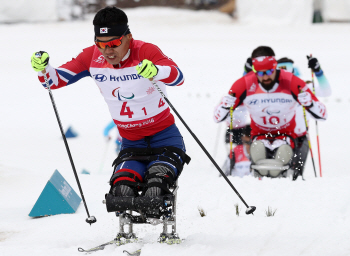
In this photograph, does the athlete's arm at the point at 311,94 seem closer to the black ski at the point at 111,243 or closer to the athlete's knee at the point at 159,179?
the athlete's knee at the point at 159,179

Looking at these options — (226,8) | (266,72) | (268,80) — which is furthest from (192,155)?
(226,8)

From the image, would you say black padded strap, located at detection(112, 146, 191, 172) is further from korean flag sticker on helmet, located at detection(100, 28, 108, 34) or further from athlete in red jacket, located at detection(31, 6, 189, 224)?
korean flag sticker on helmet, located at detection(100, 28, 108, 34)

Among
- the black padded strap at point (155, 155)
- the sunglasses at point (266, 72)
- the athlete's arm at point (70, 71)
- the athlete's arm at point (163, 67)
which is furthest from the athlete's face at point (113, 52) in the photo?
the sunglasses at point (266, 72)

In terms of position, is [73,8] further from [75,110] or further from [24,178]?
[24,178]

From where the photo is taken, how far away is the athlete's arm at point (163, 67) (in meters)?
3.76

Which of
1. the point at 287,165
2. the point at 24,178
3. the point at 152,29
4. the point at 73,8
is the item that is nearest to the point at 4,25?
the point at 73,8

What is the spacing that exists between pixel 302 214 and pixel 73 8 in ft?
84.4

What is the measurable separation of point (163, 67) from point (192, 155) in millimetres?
6604

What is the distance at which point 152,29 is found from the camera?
1079 inches

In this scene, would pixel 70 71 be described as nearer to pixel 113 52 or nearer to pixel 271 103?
pixel 113 52

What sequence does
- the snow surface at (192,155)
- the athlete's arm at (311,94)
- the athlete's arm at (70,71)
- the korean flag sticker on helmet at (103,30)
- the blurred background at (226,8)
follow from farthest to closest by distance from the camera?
the blurred background at (226,8)
the athlete's arm at (311,94)
the snow surface at (192,155)
the athlete's arm at (70,71)
the korean flag sticker on helmet at (103,30)

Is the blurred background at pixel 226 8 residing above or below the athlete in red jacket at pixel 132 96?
above

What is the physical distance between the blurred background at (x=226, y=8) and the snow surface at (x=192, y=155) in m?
0.90

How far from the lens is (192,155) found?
33.8 ft
